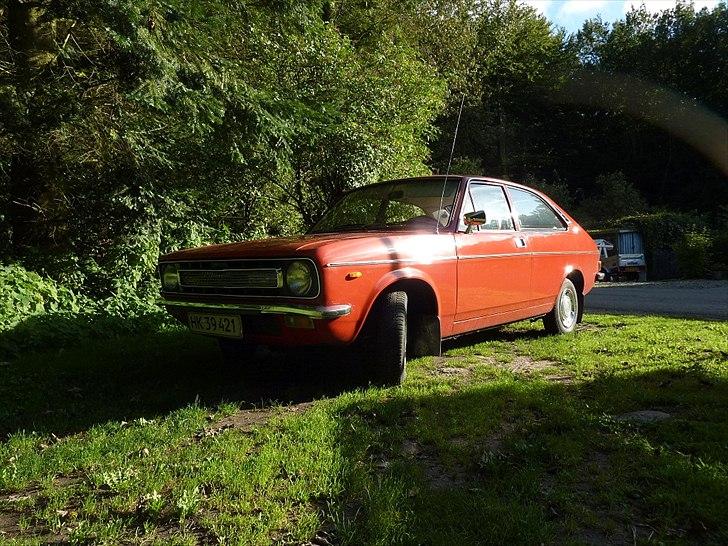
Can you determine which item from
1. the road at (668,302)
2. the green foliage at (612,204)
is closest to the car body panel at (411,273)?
the road at (668,302)

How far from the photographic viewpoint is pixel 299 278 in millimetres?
3477

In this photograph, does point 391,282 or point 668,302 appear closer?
point 391,282

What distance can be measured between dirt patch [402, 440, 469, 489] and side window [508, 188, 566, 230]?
3.10m

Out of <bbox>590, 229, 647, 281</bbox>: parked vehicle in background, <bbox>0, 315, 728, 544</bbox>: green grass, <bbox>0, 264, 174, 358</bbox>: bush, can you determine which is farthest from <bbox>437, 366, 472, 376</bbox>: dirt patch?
<bbox>590, 229, 647, 281</bbox>: parked vehicle in background

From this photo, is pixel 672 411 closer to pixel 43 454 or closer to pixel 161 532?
pixel 161 532

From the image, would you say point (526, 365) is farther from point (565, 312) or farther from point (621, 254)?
point (621, 254)

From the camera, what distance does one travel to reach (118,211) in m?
7.63

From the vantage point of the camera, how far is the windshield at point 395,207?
14.9ft

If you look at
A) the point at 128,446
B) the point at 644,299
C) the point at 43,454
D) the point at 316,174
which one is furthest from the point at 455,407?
the point at 644,299

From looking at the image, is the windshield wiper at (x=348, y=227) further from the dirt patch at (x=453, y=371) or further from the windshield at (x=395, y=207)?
the dirt patch at (x=453, y=371)

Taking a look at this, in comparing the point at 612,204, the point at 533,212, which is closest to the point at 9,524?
the point at 533,212

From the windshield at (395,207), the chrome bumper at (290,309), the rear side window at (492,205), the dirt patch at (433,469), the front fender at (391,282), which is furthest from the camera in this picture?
the rear side window at (492,205)

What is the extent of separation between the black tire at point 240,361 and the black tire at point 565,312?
3.21 m

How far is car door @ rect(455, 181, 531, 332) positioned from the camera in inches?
177
